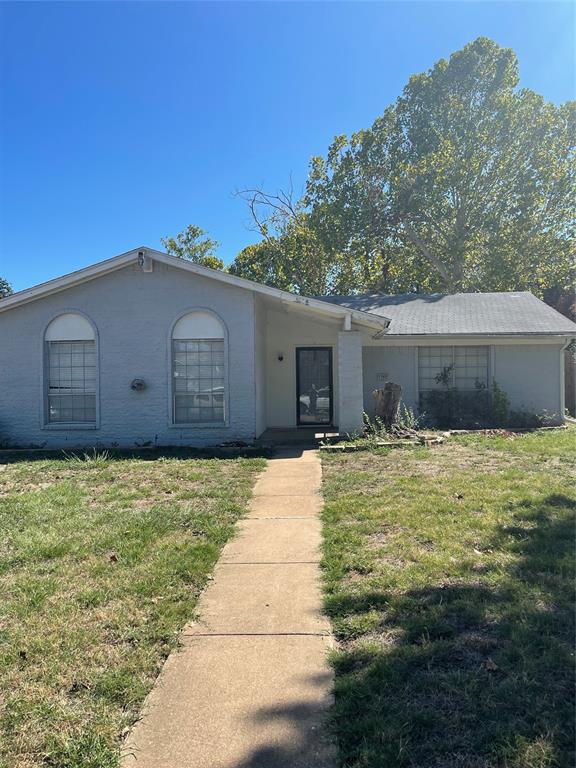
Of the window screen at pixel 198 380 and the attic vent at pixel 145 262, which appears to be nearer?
the attic vent at pixel 145 262

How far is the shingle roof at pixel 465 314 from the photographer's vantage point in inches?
562

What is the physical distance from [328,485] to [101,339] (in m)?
6.85

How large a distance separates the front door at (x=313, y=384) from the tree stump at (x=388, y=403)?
8.72ft

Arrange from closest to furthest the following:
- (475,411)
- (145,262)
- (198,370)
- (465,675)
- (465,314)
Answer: (465,675) < (145,262) < (198,370) < (475,411) < (465,314)

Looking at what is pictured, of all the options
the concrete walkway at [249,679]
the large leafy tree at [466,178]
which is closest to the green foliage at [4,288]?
the large leafy tree at [466,178]

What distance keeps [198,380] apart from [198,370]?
223mm

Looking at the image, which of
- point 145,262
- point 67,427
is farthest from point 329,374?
point 67,427

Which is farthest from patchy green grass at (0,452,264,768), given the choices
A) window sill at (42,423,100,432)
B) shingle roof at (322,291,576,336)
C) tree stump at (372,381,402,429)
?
shingle roof at (322,291,576,336)

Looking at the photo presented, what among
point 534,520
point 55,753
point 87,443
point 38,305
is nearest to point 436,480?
point 534,520

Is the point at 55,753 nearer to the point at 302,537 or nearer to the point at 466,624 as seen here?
the point at 466,624

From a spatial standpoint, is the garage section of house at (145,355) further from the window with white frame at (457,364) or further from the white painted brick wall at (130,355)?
the window with white frame at (457,364)

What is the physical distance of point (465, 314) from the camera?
15.6m

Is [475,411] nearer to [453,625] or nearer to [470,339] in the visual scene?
[470,339]

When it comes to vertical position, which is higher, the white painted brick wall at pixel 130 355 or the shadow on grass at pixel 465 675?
the white painted brick wall at pixel 130 355
